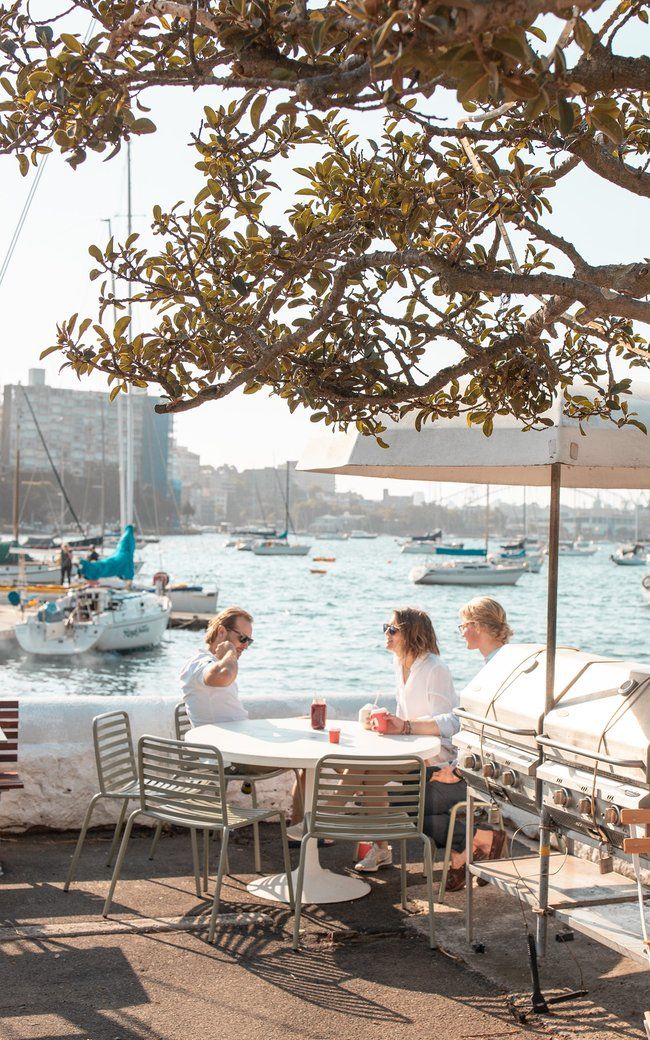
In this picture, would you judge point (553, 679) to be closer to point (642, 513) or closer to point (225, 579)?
point (225, 579)

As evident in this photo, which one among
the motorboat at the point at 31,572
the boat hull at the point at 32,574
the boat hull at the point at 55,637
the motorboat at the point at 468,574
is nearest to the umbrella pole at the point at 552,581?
the boat hull at the point at 55,637

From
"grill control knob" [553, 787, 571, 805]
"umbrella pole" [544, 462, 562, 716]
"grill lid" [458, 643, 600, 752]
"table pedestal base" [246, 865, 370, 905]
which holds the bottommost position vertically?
"table pedestal base" [246, 865, 370, 905]

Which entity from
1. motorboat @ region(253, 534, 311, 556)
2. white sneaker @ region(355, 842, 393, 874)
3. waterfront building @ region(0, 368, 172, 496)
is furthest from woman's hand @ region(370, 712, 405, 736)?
motorboat @ region(253, 534, 311, 556)

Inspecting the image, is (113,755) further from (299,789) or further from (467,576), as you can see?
(467,576)

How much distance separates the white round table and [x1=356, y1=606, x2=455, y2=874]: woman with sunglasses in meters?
0.10

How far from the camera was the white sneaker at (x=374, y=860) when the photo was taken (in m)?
5.40

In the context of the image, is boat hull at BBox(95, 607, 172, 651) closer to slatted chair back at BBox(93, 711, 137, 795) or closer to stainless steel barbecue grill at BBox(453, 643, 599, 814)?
slatted chair back at BBox(93, 711, 137, 795)

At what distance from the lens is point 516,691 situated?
416 cm

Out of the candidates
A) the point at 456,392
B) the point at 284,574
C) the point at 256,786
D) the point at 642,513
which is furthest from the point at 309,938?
the point at 642,513

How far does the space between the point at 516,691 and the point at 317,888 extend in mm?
1564

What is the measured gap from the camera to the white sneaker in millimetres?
5398

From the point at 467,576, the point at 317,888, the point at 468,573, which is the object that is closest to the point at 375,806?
the point at 317,888

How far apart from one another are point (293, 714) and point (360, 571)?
292 feet

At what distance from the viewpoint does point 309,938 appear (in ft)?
14.8
